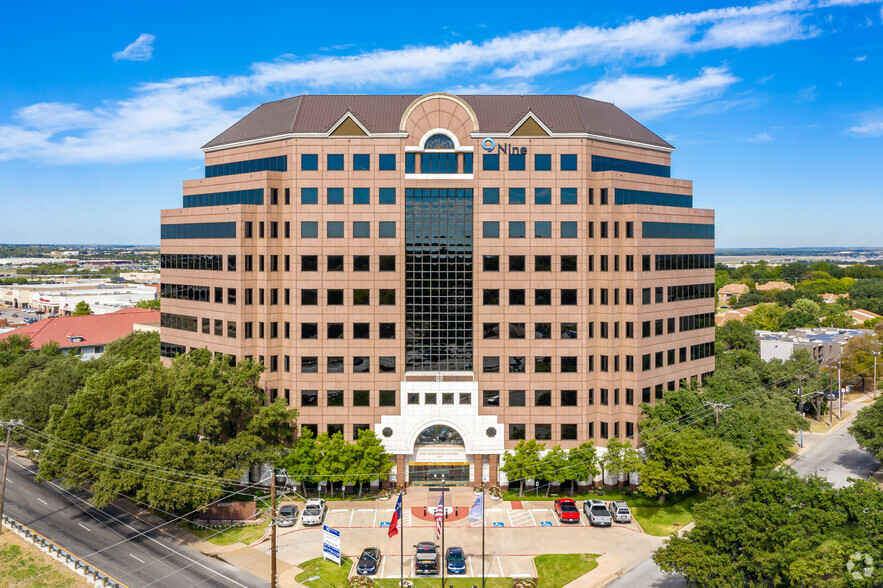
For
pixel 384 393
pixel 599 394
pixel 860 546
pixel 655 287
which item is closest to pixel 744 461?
pixel 599 394

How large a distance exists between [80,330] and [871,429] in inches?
5010

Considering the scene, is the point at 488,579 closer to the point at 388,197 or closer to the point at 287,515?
the point at 287,515

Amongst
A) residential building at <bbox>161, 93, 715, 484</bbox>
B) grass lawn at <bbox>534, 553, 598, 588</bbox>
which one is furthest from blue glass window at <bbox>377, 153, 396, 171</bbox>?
grass lawn at <bbox>534, 553, 598, 588</bbox>

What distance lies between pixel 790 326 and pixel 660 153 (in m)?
83.8

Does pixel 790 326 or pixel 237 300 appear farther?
pixel 790 326

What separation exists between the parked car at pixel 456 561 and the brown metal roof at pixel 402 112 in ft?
134

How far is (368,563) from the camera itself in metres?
48.0

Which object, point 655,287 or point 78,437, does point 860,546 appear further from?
point 78,437

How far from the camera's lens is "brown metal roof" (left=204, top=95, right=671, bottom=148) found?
6831 centimetres

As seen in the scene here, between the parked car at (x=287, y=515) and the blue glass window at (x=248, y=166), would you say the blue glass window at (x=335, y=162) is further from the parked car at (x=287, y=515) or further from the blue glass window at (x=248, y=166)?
the parked car at (x=287, y=515)

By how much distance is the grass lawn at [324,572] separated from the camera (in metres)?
46.7

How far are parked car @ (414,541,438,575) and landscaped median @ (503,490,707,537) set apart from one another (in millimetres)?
15617

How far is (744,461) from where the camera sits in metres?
58.1

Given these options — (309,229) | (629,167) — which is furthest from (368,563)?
(629,167)
